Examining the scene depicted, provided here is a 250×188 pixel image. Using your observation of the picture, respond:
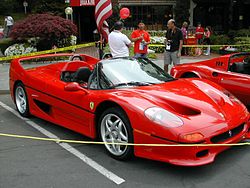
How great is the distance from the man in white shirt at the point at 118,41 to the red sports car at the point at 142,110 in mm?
2176

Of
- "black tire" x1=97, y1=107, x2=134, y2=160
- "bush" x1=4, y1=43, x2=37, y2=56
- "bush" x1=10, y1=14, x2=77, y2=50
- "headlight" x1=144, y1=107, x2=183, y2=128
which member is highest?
"bush" x1=10, y1=14, x2=77, y2=50

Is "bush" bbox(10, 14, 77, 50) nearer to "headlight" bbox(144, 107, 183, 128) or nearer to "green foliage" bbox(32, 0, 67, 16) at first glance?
"green foliage" bbox(32, 0, 67, 16)

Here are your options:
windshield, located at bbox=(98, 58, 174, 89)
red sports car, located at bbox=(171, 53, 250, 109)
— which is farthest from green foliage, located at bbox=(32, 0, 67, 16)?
windshield, located at bbox=(98, 58, 174, 89)

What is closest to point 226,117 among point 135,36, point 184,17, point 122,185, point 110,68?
point 122,185

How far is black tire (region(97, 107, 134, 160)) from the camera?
410cm

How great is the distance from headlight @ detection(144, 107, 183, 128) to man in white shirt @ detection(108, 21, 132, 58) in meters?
3.91

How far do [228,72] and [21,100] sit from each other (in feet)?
12.3

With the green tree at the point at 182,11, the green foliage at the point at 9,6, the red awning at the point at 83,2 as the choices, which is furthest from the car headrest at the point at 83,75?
the green foliage at the point at 9,6

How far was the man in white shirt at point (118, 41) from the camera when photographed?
7695 mm

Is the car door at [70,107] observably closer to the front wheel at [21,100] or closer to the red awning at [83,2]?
the front wheel at [21,100]

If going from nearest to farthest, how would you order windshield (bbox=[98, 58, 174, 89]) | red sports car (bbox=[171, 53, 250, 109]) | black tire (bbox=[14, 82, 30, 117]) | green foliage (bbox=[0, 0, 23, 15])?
1. windshield (bbox=[98, 58, 174, 89])
2. red sports car (bbox=[171, 53, 250, 109])
3. black tire (bbox=[14, 82, 30, 117])
4. green foliage (bbox=[0, 0, 23, 15])

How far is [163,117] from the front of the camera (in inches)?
153

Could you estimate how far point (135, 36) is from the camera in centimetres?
936

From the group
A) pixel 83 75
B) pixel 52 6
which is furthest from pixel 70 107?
pixel 52 6
